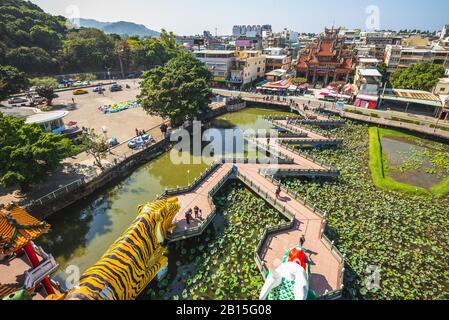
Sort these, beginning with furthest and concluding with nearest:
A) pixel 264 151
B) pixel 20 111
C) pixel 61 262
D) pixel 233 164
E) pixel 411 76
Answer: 1. pixel 411 76
2. pixel 20 111
3. pixel 264 151
4. pixel 233 164
5. pixel 61 262

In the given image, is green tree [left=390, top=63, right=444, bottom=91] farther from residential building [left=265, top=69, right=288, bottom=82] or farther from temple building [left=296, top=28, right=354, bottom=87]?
residential building [left=265, top=69, right=288, bottom=82]

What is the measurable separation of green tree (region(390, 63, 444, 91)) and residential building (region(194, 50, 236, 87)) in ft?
129

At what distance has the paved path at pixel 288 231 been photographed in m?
17.7

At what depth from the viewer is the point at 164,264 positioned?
18203mm

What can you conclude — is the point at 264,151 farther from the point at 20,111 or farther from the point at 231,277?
the point at 20,111

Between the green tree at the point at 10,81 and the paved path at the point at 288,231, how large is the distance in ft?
122

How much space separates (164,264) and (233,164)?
15266 mm

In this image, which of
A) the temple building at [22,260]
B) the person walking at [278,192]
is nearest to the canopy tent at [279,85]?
the person walking at [278,192]

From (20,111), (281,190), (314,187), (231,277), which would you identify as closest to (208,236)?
(231,277)

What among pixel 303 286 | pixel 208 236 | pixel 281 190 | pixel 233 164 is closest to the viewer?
pixel 303 286

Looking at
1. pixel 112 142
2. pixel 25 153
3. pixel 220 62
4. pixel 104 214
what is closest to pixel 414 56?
pixel 220 62

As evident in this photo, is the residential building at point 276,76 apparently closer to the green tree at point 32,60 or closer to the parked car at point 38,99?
the parked car at point 38,99

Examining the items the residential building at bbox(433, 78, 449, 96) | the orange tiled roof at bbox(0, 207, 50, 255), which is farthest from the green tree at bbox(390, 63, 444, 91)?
the orange tiled roof at bbox(0, 207, 50, 255)
